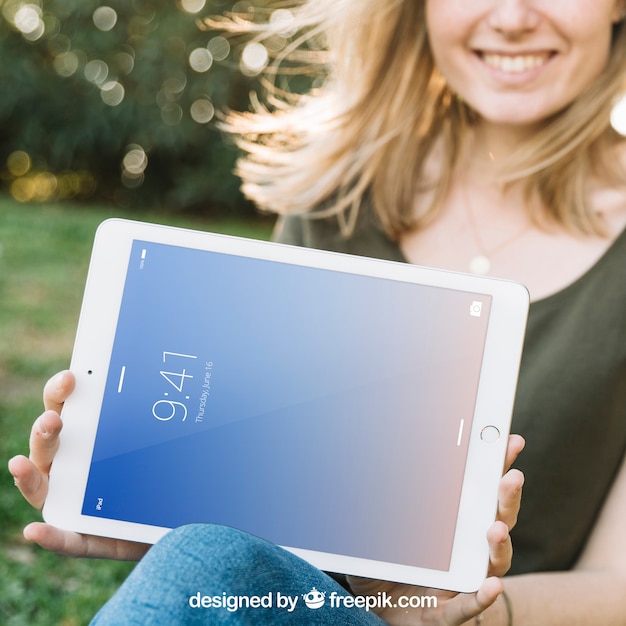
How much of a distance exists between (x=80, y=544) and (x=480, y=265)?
2.73 feet

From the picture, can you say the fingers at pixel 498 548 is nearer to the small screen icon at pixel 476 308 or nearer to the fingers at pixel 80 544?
the small screen icon at pixel 476 308

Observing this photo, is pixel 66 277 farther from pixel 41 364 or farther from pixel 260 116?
pixel 260 116

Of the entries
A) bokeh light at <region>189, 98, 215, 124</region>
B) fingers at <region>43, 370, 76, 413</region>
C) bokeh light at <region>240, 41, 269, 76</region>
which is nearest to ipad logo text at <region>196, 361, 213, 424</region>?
fingers at <region>43, 370, 76, 413</region>

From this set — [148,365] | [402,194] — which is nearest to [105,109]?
[402,194]

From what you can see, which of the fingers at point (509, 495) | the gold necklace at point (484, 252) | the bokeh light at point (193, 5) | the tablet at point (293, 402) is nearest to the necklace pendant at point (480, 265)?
the gold necklace at point (484, 252)

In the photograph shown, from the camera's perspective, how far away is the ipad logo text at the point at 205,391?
1087 mm

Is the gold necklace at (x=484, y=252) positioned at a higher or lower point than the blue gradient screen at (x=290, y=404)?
higher

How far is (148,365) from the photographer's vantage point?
A: 1107 mm

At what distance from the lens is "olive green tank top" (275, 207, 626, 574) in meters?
1.38

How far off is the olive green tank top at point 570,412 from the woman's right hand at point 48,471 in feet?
2.23

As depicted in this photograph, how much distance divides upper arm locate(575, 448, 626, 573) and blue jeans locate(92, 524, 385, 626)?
0.60 meters

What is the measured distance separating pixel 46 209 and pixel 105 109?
93 centimetres

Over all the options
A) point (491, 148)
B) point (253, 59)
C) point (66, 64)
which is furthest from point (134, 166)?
point (491, 148)

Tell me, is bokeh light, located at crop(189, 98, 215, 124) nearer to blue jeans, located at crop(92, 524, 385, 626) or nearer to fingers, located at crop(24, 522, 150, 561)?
fingers, located at crop(24, 522, 150, 561)
